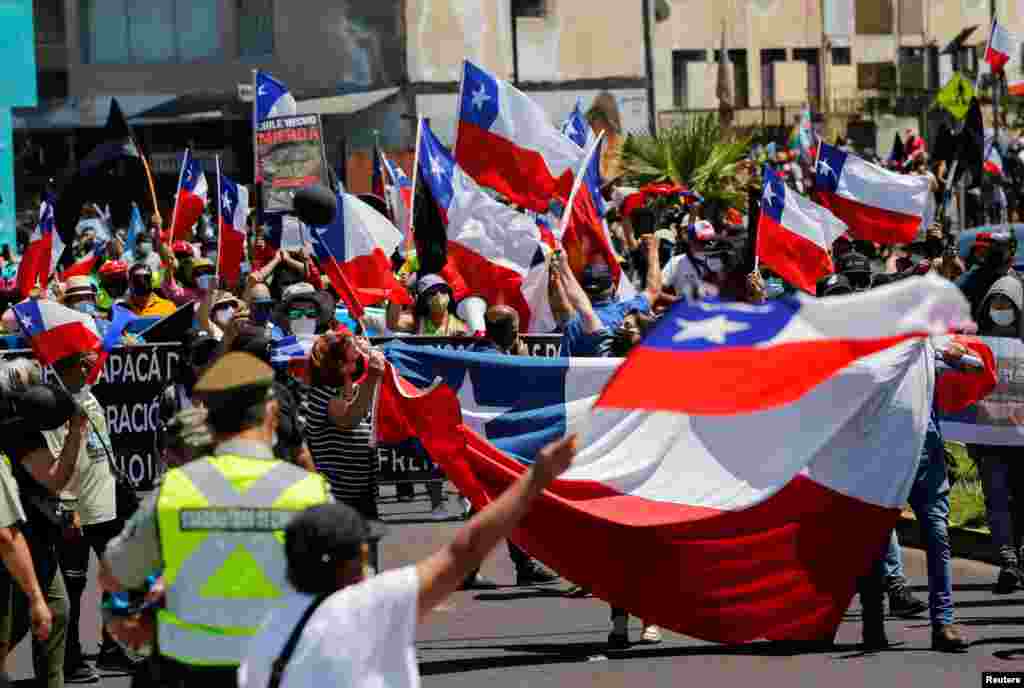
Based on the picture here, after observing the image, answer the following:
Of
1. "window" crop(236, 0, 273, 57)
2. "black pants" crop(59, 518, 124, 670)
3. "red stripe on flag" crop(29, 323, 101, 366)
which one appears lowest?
"black pants" crop(59, 518, 124, 670)

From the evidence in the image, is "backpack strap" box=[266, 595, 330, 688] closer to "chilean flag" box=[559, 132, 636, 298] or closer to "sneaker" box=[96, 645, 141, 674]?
"sneaker" box=[96, 645, 141, 674]

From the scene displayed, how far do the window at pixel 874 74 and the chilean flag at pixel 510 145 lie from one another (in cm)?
4723

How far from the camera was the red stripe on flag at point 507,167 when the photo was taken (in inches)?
605

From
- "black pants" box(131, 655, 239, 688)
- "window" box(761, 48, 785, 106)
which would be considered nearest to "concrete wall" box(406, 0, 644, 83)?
"window" box(761, 48, 785, 106)

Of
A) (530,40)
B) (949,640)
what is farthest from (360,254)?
(530,40)

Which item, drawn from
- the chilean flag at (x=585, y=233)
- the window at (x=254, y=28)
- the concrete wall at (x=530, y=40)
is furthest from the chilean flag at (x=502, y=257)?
the window at (x=254, y=28)

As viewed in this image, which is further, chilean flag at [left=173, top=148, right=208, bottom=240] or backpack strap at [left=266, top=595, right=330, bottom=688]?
chilean flag at [left=173, top=148, right=208, bottom=240]

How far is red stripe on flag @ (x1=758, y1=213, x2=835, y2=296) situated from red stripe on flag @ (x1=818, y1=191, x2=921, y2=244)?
8.46 feet

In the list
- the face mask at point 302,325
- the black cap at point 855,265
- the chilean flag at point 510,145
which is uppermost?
the chilean flag at point 510,145

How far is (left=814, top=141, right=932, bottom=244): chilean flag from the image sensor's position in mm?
18797

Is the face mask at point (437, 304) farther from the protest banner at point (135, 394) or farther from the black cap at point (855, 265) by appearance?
the black cap at point (855, 265)

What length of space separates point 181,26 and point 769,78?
17.6 m

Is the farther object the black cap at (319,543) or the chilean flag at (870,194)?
the chilean flag at (870,194)

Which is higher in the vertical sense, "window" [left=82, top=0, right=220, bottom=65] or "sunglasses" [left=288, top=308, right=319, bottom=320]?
"window" [left=82, top=0, right=220, bottom=65]
